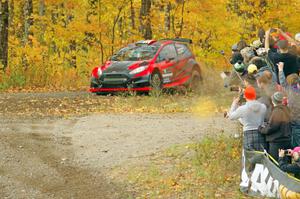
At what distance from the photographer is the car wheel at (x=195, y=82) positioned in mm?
22558

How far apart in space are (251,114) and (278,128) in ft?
1.67

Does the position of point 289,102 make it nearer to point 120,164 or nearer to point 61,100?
point 120,164

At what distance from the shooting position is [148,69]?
20.7 m

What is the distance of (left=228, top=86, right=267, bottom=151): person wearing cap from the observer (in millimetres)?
9359

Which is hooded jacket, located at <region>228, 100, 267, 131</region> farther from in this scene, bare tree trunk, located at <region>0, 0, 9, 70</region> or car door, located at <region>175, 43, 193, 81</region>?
bare tree trunk, located at <region>0, 0, 9, 70</region>

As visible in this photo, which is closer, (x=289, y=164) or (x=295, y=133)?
(x=289, y=164)

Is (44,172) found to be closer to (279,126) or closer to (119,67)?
(279,126)

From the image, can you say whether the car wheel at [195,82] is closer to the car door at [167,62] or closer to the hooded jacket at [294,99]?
the car door at [167,62]

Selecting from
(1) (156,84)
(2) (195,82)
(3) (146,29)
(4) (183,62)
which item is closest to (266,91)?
(1) (156,84)

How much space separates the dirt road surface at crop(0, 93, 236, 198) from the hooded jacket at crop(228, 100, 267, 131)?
82.7 inches

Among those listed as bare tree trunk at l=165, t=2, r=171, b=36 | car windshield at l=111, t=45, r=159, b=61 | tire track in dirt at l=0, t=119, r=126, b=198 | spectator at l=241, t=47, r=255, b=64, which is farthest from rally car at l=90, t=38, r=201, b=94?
spectator at l=241, t=47, r=255, b=64

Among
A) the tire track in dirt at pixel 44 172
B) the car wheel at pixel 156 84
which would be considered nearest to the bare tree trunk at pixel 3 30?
the car wheel at pixel 156 84

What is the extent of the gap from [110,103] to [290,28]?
41.4 feet

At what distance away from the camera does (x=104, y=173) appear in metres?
11.0
